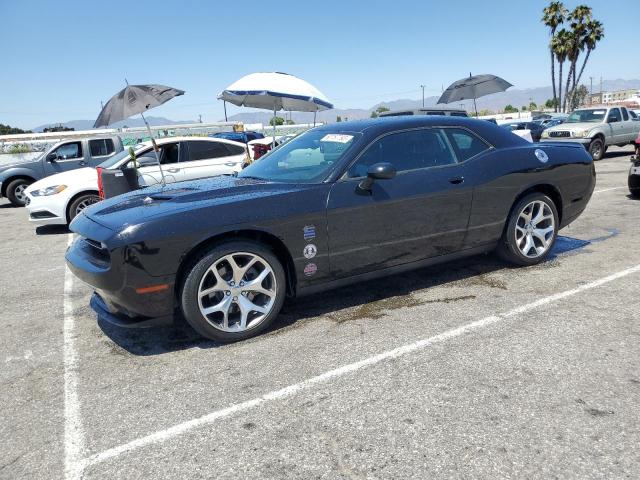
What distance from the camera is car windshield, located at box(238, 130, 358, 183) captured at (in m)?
3.90

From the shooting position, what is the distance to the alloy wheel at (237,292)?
3.34 meters

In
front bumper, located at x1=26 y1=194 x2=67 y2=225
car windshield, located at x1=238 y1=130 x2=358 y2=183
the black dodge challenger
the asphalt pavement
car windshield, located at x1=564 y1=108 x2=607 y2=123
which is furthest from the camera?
car windshield, located at x1=564 y1=108 x2=607 y2=123

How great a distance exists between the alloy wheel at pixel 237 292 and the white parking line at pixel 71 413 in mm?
883

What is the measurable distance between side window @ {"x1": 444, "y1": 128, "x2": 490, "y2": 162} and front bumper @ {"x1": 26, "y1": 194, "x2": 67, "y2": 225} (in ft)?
22.1

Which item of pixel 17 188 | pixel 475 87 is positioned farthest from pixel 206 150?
pixel 475 87

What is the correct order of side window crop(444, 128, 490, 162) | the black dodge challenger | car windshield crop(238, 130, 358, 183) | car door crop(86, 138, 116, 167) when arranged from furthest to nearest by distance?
1. car door crop(86, 138, 116, 167)
2. side window crop(444, 128, 490, 162)
3. car windshield crop(238, 130, 358, 183)
4. the black dodge challenger

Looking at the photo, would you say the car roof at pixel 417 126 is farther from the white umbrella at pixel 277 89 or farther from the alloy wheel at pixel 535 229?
the white umbrella at pixel 277 89

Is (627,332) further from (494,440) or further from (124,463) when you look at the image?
(124,463)

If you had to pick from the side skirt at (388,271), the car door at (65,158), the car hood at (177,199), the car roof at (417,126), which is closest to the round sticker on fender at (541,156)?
the car roof at (417,126)

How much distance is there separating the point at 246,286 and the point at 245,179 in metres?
1.11

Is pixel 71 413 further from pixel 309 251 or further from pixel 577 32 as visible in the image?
pixel 577 32

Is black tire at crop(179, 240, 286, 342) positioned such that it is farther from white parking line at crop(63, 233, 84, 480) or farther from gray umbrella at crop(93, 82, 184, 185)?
gray umbrella at crop(93, 82, 184, 185)

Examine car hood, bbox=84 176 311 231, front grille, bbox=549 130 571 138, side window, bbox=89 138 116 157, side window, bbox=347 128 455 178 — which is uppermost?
side window, bbox=89 138 116 157

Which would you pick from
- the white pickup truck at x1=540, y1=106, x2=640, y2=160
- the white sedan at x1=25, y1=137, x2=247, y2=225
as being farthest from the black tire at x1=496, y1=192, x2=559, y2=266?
the white pickup truck at x1=540, y1=106, x2=640, y2=160
